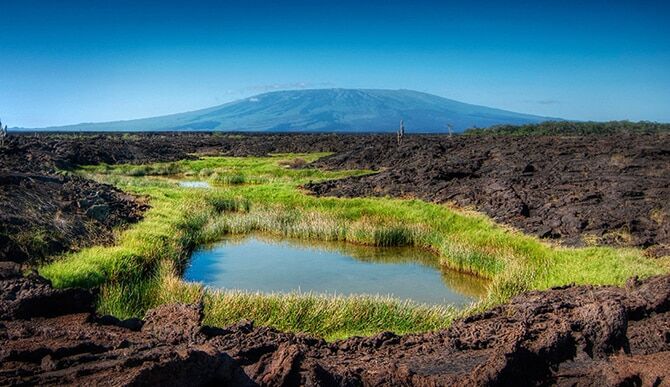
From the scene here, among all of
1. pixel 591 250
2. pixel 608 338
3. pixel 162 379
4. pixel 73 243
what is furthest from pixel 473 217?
pixel 162 379

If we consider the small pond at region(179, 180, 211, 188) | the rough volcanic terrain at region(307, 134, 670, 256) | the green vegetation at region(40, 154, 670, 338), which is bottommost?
the small pond at region(179, 180, 211, 188)

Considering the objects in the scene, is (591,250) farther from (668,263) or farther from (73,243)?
(73,243)

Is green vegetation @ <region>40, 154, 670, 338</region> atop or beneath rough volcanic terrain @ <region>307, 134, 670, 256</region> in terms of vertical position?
beneath

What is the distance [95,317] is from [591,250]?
16703mm

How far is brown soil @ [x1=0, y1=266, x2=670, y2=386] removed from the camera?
584cm

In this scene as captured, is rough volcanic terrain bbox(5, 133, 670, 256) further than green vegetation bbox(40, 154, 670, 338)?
Yes

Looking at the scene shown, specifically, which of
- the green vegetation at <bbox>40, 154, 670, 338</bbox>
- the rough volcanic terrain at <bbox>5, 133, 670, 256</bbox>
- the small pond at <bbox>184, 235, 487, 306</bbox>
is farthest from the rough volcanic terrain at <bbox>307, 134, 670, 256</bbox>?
the small pond at <bbox>184, 235, 487, 306</bbox>

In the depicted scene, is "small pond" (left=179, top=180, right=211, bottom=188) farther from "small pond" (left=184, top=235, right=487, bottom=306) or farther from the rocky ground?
the rocky ground

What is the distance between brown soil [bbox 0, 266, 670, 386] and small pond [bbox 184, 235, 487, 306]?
8849 millimetres

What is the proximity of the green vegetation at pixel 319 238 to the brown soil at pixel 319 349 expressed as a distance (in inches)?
170

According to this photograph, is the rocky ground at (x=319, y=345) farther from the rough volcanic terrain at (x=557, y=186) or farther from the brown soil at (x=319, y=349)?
the rough volcanic terrain at (x=557, y=186)

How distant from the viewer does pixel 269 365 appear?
263 inches

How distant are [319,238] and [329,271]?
5.14m

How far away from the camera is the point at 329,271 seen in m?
21.4
